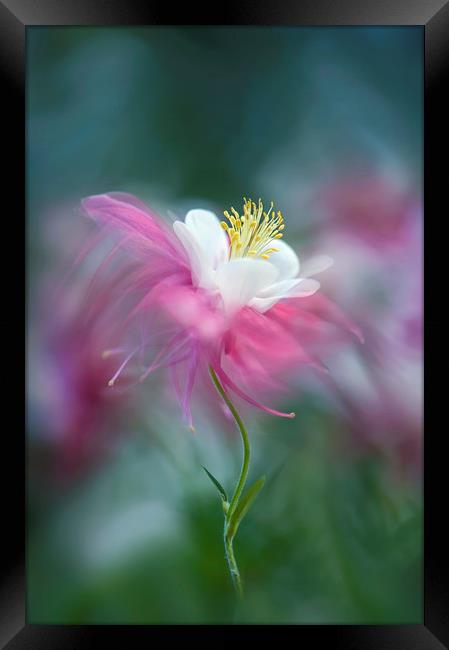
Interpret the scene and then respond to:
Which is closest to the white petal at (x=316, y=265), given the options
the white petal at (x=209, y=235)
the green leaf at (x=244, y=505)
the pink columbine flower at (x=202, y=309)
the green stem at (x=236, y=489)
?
the pink columbine flower at (x=202, y=309)

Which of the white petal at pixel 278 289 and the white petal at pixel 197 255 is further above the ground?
the white petal at pixel 197 255

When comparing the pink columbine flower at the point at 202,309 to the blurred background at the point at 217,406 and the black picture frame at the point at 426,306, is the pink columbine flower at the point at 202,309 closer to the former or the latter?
the blurred background at the point at 217,406

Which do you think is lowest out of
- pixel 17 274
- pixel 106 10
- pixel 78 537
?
pixel 78 537

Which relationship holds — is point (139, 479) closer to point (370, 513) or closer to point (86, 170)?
point (370, 513)

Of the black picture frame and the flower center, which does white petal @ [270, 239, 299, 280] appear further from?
the black picture frame

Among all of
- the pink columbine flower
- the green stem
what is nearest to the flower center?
the pink columbine flower

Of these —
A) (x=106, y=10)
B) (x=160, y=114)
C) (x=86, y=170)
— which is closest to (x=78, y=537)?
(x=86, y=170)

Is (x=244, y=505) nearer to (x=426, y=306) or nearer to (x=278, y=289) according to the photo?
(x=278, y=289)

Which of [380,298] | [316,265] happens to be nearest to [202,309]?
[316,265]
